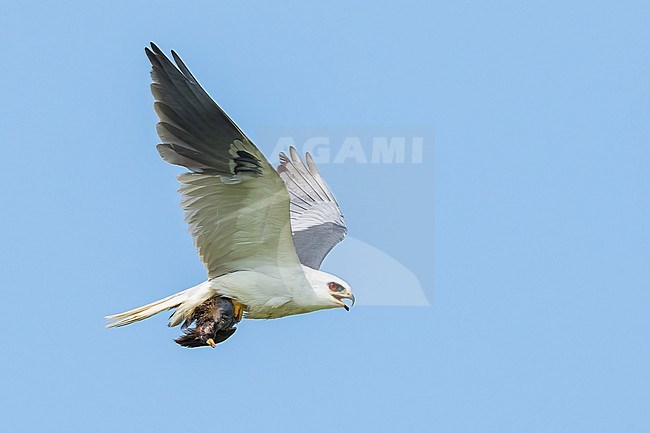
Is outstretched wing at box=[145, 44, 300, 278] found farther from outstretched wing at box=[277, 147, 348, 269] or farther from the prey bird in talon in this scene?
outstretched wing at box=[277, 147, 348, 269]

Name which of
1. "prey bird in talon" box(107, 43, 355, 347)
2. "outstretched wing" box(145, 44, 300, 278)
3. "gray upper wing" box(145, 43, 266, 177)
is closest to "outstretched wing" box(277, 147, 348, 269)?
"prey bird in talon" box(107, 43, 355, 347)

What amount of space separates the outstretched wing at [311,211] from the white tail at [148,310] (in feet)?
5.39

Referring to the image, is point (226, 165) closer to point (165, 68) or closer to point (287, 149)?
point (165, 68)

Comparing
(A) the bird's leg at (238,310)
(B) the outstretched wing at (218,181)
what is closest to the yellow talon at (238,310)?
(A) the bird's leg at (238,310)

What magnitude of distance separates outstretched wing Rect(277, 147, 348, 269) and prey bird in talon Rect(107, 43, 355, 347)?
973mm

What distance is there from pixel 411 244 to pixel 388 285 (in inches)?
34.2

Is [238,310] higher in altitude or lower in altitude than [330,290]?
lower

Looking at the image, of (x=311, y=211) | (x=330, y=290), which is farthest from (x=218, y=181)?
(x=311, y=211)

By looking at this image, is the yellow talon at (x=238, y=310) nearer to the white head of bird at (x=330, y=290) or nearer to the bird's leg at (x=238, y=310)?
the bird's leg at (x=238, y=310)

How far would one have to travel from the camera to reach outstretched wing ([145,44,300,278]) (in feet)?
32.7

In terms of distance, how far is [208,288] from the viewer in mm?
10789

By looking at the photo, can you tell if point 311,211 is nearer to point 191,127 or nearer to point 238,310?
point 238,310

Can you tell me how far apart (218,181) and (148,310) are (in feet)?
4.11

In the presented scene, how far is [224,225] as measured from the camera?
10680 millimetres
